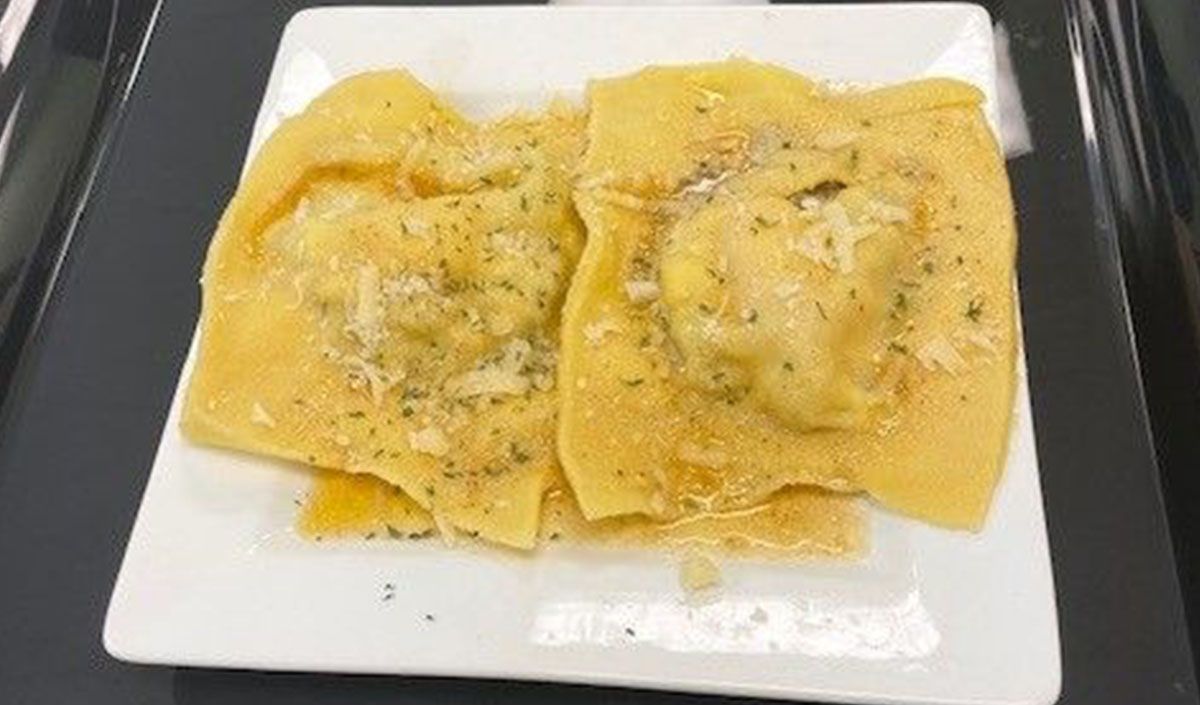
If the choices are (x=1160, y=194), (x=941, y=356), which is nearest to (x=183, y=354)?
(x=941, y=356)

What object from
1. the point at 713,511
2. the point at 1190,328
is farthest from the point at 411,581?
the point at 1190,328

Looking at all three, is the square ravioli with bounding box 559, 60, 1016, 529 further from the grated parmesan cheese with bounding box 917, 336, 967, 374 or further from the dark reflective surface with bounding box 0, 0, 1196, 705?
the dark reflective surface with bounding box 0, 0, 1196, 705

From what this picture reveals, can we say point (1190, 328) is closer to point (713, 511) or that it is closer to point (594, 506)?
point (713, 511)

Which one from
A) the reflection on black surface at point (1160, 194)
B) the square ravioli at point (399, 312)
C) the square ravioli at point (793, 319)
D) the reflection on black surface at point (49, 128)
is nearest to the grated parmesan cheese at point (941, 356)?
the square ravioli at point (793, 319)

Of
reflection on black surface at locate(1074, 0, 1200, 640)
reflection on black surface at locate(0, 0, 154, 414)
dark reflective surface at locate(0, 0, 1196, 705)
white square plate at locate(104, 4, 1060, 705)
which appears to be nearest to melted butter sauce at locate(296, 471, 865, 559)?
white square plate at locate(104, 4, 1060, 705)

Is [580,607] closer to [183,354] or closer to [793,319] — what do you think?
[793,319]

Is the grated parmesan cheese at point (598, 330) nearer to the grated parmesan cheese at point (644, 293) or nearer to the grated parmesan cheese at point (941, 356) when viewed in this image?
the grated parmesan cheese at point (644, 293)
